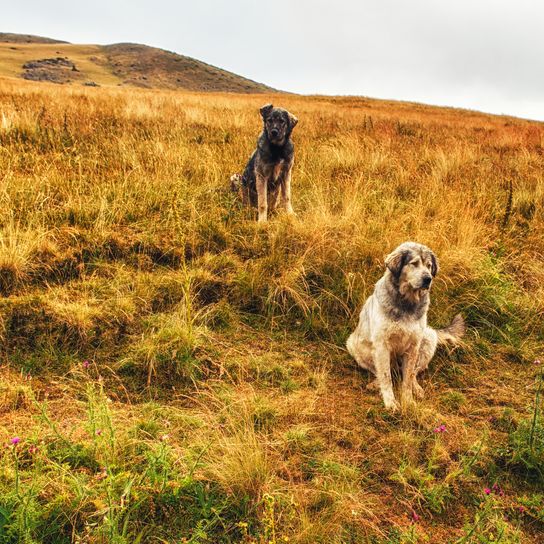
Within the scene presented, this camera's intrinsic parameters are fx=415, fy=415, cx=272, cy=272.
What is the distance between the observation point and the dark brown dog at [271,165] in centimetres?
573

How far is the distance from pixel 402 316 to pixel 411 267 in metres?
0.41

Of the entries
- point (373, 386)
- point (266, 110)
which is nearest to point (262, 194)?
point (266, 110)

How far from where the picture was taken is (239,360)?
3631 mm

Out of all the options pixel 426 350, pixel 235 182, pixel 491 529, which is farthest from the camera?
pixel 235 182

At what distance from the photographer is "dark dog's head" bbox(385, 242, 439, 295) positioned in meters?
3.31

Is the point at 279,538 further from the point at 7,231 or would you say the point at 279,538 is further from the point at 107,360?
the point at 7,231

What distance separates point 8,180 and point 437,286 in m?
5.33

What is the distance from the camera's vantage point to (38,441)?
2408 mm

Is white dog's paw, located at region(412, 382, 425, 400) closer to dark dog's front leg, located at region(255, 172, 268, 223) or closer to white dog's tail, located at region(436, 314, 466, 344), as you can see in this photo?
white dog's tail, located at region(436, 314, 466, 344)

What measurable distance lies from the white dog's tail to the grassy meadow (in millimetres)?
189

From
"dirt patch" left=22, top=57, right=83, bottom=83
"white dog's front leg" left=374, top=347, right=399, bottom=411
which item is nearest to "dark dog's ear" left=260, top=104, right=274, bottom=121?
"white dog's front leg" left=374, top=347, right=399, bottom=411

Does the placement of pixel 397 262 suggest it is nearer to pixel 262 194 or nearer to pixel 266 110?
pixel 262 194

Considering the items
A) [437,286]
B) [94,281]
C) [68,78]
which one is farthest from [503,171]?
[68,78]

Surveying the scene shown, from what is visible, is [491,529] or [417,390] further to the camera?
[417,390]
